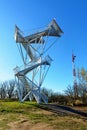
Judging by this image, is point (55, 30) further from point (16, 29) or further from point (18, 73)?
point (18, 73)

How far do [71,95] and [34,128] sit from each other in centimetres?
4172

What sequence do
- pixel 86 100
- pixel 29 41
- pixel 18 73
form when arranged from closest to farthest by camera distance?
pixel 18 73
pixel 29 41
pixel 86 100

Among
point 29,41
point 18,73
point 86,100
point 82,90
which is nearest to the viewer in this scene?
point 18,73

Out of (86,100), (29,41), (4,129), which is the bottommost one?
(4,129)

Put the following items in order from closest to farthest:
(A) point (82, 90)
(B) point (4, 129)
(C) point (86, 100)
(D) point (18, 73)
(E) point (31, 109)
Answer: (B) point (4, 129) → (E) point (31, 109) → (D) point (18, 73) → (C) point (86, 100) → (A) point (82, 90)

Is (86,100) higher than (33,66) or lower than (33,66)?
lower

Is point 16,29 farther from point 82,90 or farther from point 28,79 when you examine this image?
point 82,90

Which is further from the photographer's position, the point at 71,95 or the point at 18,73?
the point at 71,95

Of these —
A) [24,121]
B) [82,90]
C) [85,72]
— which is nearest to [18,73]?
[24,121]

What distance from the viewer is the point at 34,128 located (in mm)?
20391

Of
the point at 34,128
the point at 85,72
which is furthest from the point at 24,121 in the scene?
the point at 85,72

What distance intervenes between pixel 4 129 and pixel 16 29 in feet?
78.3

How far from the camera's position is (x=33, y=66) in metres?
40.2

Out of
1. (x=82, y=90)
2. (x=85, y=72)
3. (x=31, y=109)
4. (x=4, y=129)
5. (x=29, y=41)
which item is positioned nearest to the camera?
(x=4, y=129)
